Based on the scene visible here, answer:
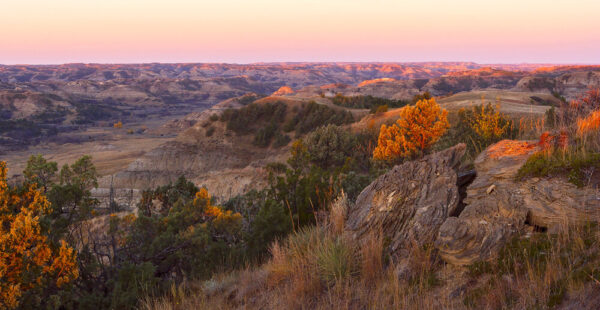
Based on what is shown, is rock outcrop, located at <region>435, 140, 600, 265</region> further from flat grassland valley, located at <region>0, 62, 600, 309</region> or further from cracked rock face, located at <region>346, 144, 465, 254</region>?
cracked rock face, located at <region>346, 144, 465, 254</region>

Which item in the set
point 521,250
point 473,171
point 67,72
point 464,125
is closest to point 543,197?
point 521,250

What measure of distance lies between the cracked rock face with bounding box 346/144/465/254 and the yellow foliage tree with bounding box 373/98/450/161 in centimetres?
850

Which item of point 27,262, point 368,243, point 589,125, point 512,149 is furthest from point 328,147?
point 27,262

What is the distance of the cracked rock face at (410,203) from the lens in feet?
13.7

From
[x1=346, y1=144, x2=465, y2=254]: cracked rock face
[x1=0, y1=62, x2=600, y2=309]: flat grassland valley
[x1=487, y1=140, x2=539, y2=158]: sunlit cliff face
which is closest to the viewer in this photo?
[x1=0, y1=62, x2=600, y2=309]: flat grassland valley

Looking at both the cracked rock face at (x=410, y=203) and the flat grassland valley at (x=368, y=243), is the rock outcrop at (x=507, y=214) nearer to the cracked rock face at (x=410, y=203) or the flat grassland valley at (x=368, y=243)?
the flat grassland valley at (x=368, y=243)

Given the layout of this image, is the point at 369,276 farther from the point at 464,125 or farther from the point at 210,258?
the point at 464,125

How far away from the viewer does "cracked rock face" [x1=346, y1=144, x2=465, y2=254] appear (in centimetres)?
417

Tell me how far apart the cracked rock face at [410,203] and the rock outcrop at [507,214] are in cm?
30

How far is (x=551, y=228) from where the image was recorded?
11.5 ft

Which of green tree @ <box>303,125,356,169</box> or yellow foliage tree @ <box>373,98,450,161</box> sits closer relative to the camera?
yellow foliage tree @ <box>373,98,450,161</box>

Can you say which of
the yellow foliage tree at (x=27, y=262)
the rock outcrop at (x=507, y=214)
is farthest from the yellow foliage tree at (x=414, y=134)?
the yellow foliage tree at (x=27, y=262)

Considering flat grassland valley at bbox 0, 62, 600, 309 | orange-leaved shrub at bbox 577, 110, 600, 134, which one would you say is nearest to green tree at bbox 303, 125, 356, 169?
flat grassland valley at bbox 0, 62, 600, 309

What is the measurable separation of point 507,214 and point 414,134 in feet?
36.8
